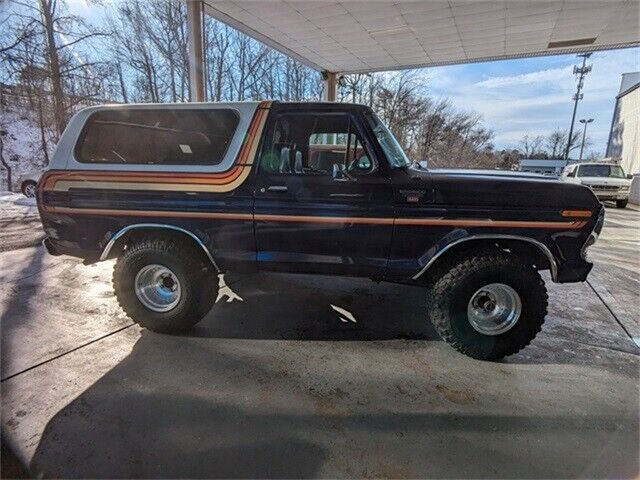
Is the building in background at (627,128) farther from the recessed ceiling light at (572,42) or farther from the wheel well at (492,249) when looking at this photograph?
the wheel well at (492,249)

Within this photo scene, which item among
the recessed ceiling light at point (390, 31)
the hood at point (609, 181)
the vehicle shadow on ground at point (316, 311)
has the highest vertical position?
the recessed ceiling light at point (390, 31)

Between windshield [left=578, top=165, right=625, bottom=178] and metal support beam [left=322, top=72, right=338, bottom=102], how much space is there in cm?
1117

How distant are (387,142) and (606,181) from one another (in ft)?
49.6

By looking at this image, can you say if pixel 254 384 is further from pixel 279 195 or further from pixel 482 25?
pixel 482 25

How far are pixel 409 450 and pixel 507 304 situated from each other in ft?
5.38

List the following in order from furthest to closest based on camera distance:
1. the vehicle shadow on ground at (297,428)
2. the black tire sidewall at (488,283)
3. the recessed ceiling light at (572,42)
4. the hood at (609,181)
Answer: the hood at (609,181) → the recessed ceiling light at (572,42) → the black tire sidewall at (488,283) → the vehicle shadow on ground at (297,428)

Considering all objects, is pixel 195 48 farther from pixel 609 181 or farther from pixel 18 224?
pixel 609 181

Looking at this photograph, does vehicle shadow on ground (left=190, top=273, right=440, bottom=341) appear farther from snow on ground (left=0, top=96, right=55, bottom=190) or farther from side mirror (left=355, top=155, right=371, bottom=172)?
snow on ground (left=0, top=96, right=55, bottom=190)

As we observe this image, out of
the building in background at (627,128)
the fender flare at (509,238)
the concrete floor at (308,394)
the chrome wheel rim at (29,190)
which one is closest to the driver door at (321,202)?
the fender flare at (509,238)

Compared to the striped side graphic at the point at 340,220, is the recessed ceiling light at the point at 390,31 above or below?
above

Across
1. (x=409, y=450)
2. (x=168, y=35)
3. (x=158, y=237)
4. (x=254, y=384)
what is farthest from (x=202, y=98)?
(x=168, y=35)

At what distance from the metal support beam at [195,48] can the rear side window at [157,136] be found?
14.6 ft

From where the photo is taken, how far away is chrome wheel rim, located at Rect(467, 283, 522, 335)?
3045mm

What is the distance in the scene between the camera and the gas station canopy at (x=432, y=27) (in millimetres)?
6762
